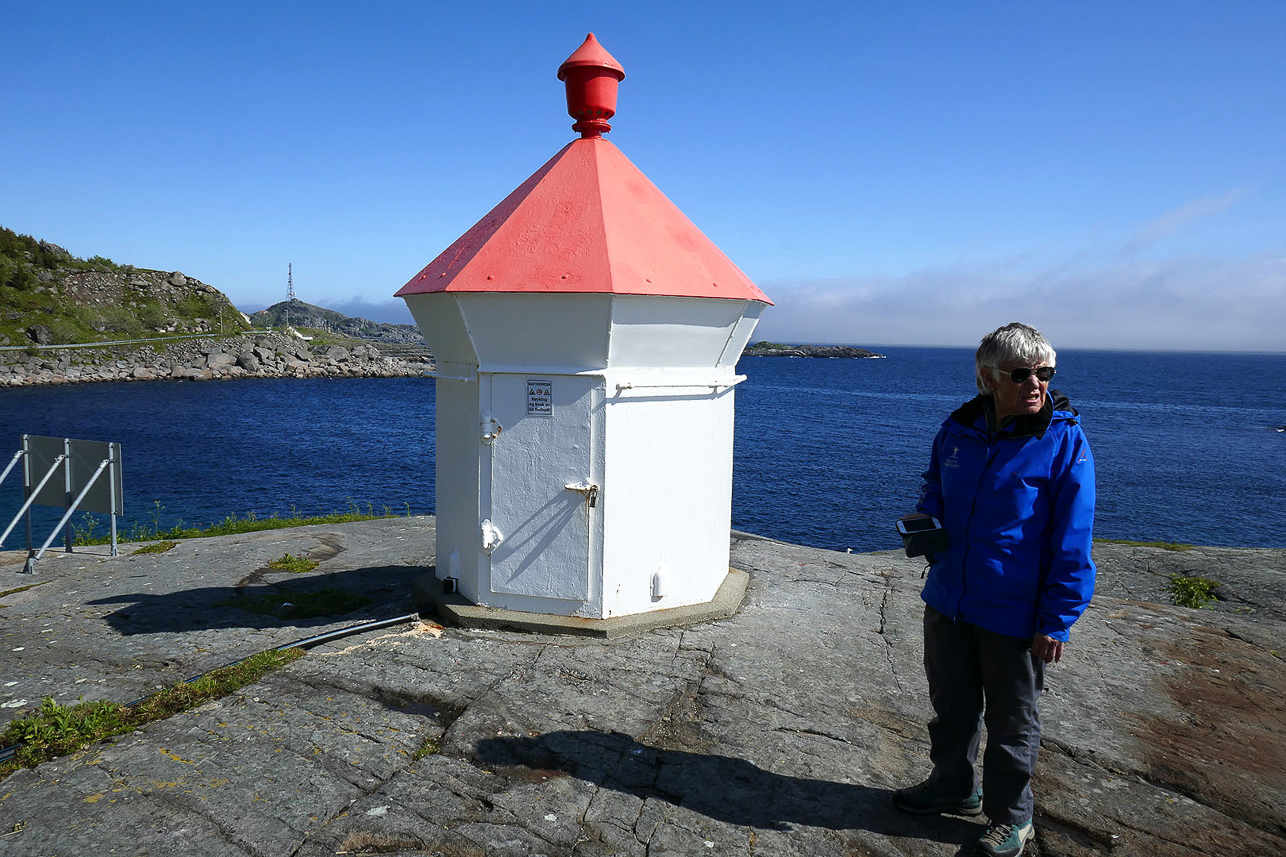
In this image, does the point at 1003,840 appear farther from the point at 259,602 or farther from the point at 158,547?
the point at 158,547

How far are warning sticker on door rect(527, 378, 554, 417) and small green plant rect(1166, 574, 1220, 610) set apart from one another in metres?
7.17

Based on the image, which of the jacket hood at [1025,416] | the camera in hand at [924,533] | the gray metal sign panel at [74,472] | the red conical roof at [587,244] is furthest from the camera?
the gray metal sign panel at [74,472]

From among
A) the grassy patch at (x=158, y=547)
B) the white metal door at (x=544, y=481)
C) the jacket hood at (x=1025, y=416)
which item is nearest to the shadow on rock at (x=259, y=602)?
the white metal door at (x=544, y=481)

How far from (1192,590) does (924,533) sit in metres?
7.01

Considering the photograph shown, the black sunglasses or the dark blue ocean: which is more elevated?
the black sunglasses

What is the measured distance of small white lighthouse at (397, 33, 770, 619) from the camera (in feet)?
20.2

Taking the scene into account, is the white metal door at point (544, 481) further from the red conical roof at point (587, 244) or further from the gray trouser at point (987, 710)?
the gray trouser at point (987, 710)

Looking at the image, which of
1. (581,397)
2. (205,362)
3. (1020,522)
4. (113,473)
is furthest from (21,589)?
(205,362)

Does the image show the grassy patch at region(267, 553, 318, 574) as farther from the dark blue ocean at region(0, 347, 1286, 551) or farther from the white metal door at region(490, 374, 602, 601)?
the dark blue ocean at region(0, 347, 1286, 551)

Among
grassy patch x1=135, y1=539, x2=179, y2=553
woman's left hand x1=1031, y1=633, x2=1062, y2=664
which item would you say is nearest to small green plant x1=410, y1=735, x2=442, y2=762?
woman's left hand x1=1031, y1=633, x2=1062, y2=664

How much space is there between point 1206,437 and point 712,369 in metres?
56.2

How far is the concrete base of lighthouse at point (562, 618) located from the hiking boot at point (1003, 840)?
122 inches

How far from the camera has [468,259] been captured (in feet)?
21.0

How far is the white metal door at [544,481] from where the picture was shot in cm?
622
